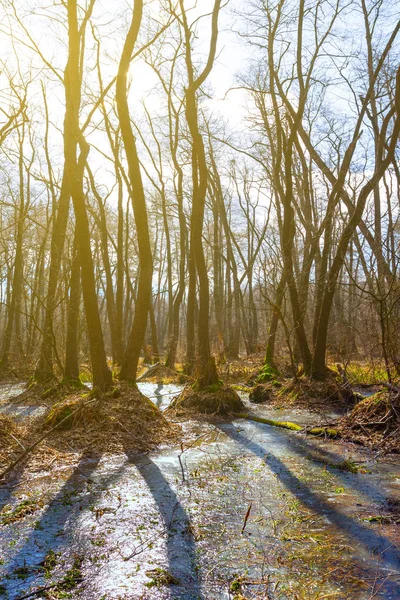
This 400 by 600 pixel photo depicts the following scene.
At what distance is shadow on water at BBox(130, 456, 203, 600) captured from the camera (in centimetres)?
330

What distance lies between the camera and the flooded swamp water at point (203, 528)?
3.28 meters

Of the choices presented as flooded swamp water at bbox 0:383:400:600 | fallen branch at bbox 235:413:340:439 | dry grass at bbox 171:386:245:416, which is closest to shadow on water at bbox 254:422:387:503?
flooded swamp water at bbox 0:383:400:600

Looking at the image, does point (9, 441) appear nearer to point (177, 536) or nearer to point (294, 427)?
point (177, 536)

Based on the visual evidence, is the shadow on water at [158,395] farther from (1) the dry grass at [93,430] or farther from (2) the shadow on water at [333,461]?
(2) the shadow on water at [333,461]

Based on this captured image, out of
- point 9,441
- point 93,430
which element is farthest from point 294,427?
point 9,441

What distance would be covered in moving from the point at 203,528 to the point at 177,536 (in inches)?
11.0

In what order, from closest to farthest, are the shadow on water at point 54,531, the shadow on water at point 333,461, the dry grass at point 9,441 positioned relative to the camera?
the shadow on water at point 54,531 < the shadow on water at point 333,461 < the dry grass at point 9,441

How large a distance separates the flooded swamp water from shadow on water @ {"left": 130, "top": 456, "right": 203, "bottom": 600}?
1 centimetres

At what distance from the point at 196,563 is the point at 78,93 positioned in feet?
33.4

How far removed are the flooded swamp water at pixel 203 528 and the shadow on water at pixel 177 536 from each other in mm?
12

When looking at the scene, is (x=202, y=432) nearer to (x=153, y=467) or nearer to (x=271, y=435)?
(x=271, y=435)

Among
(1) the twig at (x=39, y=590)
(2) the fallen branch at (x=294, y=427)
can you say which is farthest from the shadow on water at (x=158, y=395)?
(1) the twig at (x=39, y=590)

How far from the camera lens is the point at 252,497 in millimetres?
5164

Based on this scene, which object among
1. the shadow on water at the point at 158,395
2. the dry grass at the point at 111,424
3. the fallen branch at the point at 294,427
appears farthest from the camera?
the shadow on water at the point at 158,395
